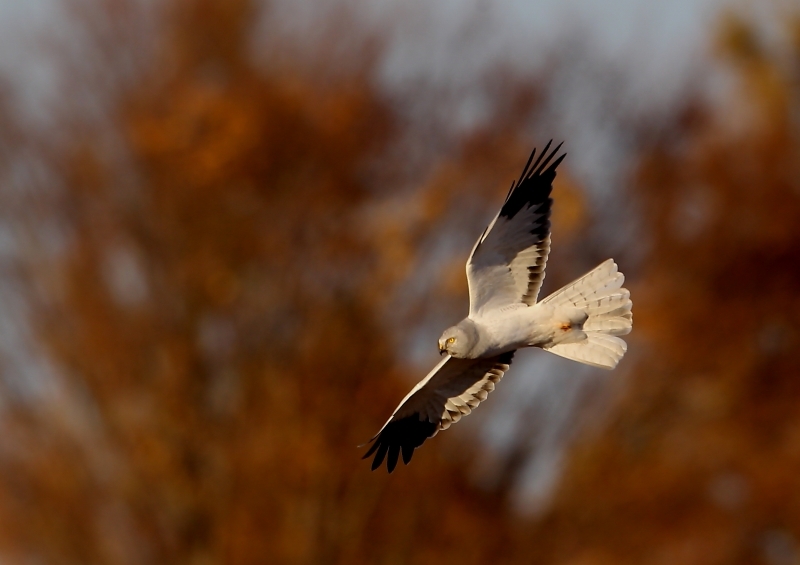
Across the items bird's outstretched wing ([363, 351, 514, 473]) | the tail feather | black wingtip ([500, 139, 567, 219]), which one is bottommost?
the tail feather

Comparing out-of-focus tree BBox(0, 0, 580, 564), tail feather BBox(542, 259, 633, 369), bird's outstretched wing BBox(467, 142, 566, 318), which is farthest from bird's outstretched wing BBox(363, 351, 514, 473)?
out-of-focus tree BBox(0, 0, 580, 564)

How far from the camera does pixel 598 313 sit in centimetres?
572

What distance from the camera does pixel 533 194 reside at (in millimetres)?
5902

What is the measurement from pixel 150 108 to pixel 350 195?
2243 mm

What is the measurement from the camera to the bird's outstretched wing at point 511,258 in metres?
5.72

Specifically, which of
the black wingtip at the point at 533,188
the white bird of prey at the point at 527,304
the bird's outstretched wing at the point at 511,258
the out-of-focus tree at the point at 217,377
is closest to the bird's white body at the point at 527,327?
the white bird of prey at the point at 527,304

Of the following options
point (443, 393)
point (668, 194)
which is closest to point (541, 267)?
point (443, 393)

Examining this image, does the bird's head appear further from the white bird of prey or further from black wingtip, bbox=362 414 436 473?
black wingtip, bbox=362 414 436 473

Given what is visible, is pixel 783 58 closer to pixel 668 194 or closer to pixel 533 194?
pixel 668 194

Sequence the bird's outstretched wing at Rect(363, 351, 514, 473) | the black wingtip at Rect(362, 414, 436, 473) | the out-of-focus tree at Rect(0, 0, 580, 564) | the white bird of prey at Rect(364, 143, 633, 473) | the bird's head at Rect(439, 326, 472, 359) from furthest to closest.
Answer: the out-of-focus tree at Rect(0, 0, 580, 564), the black wingtip at Rect(362, 414, 436, 473), the bird's outstretched wing at Rect(363, 351, 514, 473), the white bird of prey at Rect(364, 143, 633, 473), the bird's head at Rect(439, 326, 472, 359)

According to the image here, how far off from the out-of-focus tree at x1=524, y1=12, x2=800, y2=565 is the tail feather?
7.75m

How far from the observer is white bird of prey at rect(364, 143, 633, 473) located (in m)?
5.55

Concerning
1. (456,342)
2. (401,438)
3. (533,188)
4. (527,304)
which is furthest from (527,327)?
(401,438)

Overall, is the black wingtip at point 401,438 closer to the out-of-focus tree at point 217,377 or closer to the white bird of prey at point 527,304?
the white bird of prey at point 527,304
